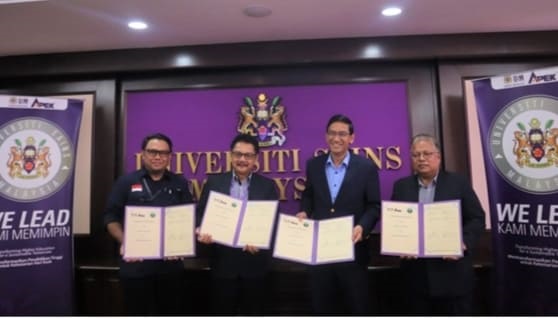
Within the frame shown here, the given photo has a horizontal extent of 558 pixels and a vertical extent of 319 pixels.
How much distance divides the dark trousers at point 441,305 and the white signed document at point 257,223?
2.93 feet

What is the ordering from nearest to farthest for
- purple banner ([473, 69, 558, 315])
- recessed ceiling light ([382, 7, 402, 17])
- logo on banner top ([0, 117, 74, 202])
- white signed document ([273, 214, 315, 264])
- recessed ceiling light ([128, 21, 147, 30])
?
white signed document ([273, 214, 315, 264])
purple banner ([473, 69, 558, 315])
recessed ceiling light ([382, 7, 402, 17])
recessed ceiling light ([128, 21, 147, 30])
logo on banner top ([0, 117, 74, 202])

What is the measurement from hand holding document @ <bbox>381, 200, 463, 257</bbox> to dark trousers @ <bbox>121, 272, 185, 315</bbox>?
4.38 ft

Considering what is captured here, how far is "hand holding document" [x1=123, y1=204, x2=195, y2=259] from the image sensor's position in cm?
208

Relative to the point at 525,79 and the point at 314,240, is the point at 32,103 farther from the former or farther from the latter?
the point at 525,79

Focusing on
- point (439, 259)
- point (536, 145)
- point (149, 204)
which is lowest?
point (439, 259)

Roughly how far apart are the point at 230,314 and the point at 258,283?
0.25 m

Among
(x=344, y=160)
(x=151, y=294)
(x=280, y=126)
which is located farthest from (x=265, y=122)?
(x=151, y=294)

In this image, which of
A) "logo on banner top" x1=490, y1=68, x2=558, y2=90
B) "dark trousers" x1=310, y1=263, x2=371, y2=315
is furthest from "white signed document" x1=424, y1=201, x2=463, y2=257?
"logo on banner top" x1=490, y1=68, x2=558, y2=90

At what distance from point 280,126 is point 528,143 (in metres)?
1.85

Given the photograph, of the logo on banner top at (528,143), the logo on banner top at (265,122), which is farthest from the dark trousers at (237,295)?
the logo on banner top at (528,143)

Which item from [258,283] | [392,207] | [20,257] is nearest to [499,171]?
[392,207]

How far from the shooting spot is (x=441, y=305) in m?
1.96

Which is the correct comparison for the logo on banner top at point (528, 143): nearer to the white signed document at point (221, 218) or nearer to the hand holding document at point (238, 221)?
the hand holding document at point (238, 221)

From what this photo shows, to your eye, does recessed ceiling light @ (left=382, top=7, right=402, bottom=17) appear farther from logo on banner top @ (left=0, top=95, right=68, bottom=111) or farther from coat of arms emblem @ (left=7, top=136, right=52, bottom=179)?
coat of arms emblem @ (left=7, top=136, right=52, bottom=179)
